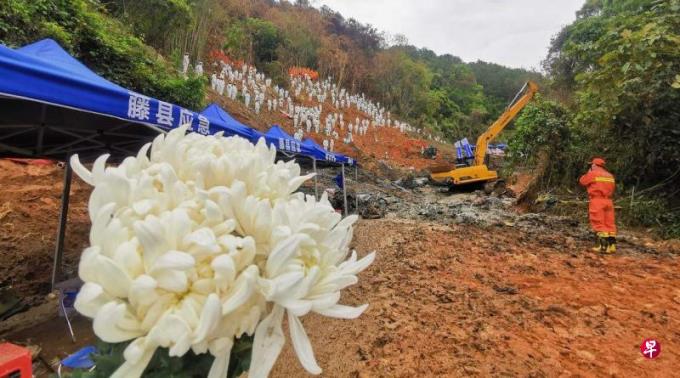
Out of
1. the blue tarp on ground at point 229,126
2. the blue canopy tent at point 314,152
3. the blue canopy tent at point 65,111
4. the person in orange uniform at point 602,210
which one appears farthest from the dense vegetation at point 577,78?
the blue canopy tent at point 314,152

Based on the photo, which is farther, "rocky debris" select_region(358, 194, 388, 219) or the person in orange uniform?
"rocky debris" select_region(358, 194, 388, 219)

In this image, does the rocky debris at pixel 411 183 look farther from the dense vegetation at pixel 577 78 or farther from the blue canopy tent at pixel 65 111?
the blue canopy tent at pixel 65 111

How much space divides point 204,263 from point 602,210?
663 centimetres

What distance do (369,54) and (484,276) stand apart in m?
35.6

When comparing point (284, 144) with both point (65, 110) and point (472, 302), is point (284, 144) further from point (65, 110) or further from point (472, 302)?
point (472, 302)

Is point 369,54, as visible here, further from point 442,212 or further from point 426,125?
point 442,212

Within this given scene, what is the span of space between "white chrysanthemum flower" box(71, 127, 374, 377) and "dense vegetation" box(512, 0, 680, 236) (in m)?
7.41

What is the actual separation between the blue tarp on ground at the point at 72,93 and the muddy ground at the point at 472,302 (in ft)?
5.58

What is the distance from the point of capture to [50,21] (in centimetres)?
734

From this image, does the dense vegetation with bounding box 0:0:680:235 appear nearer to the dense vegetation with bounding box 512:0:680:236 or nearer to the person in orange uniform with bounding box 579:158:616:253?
the dense vegetation with bounding box 512:0:680:236

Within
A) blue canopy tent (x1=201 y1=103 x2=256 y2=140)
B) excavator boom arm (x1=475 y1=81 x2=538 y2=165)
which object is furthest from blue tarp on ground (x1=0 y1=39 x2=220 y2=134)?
excavator boom arm (x1=475 y1=81 x2=538 y2=165)

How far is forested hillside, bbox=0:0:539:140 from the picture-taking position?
26.4ft

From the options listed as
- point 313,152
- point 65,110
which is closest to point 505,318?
point 65,110

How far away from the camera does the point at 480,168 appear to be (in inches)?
521
